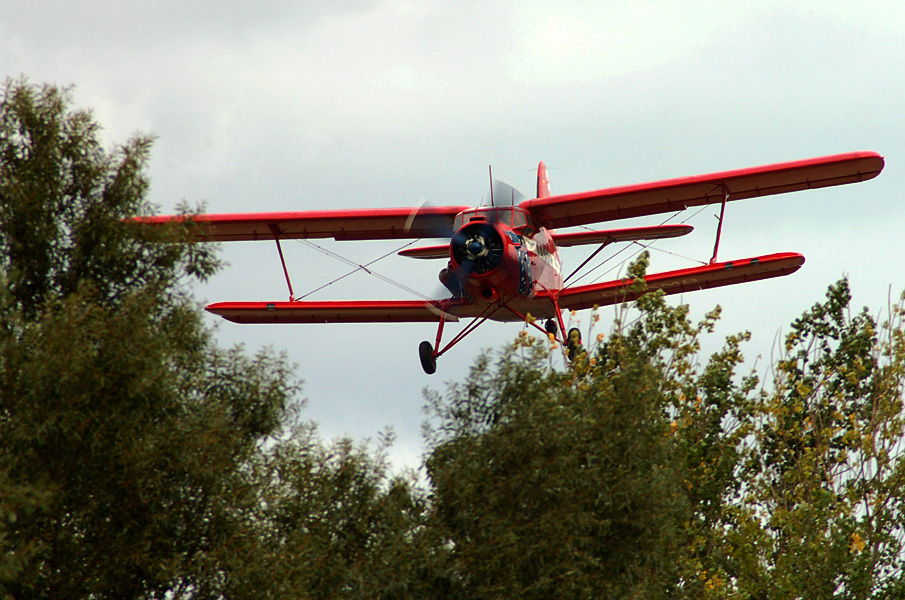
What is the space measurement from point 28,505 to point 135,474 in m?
1.48

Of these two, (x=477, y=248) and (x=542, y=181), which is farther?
(x=542, y=181)

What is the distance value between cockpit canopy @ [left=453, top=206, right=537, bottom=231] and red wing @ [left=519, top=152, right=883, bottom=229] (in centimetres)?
39

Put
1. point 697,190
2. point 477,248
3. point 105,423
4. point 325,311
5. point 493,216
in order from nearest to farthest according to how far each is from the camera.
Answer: point 105,423
point 477,248
point 493,216
point 697,190
point 325,311

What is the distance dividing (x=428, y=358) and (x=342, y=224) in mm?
3404

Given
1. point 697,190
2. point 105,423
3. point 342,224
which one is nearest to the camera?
point 105,423

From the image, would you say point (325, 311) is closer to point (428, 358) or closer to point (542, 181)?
point (428, 358)

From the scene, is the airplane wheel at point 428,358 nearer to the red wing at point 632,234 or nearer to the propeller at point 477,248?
the propeller at point 477,248

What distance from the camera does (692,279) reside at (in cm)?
2402

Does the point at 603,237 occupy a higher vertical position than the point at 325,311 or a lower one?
higher

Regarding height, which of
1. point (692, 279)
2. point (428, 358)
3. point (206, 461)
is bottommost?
point (206, 461)

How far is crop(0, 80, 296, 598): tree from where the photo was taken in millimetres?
12305

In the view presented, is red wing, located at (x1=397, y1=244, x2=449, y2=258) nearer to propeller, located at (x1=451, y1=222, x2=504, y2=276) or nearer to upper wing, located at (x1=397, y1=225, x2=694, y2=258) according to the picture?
upper wing, located at (x1=397, y1=225, x2=694, y2=258)

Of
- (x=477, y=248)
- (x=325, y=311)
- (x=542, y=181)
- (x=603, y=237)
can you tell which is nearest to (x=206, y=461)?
(x=477, y=248)

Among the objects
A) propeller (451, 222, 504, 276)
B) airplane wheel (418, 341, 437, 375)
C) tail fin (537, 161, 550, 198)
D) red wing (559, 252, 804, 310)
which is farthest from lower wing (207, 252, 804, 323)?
tail fin (537, 161, 550, 198)
